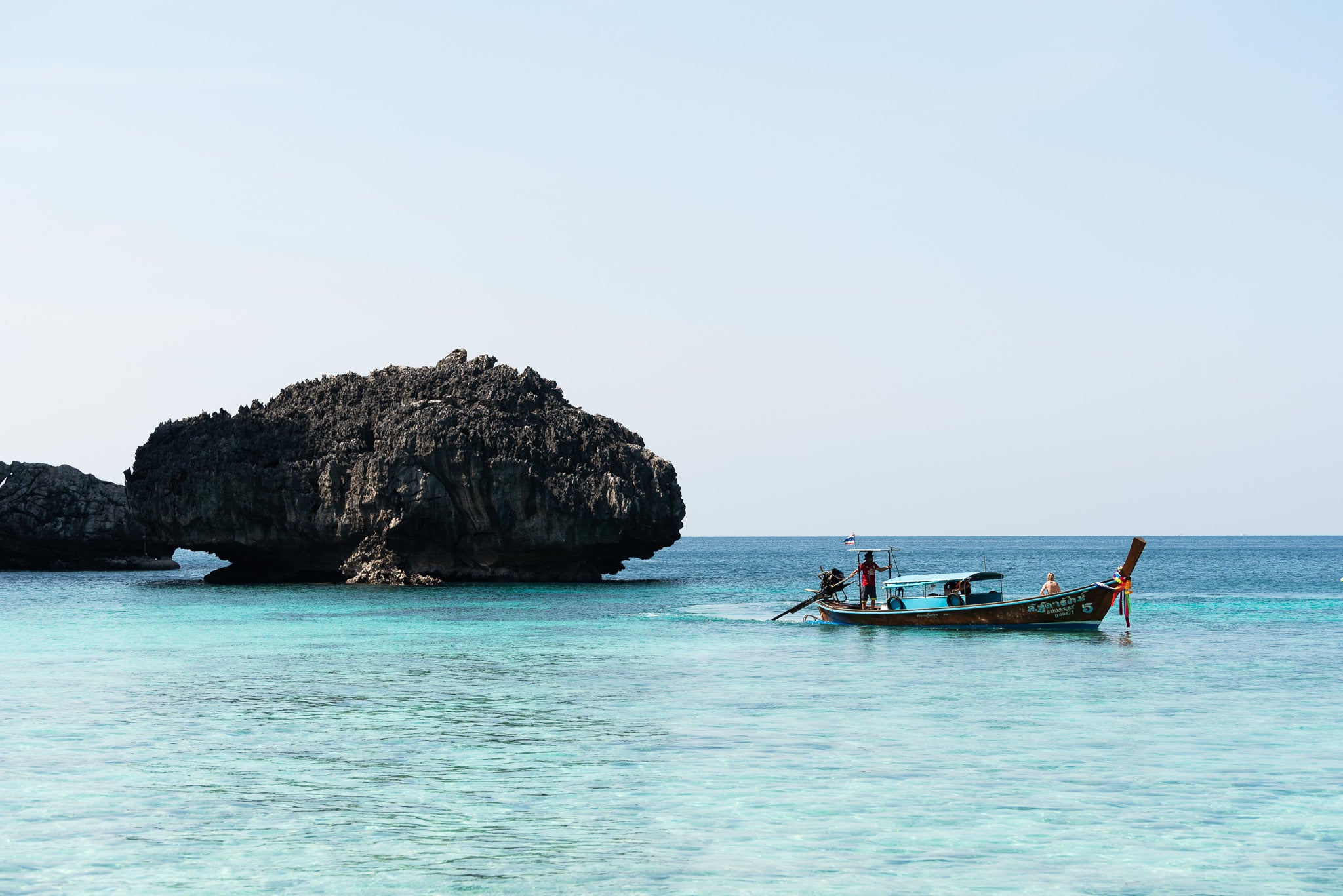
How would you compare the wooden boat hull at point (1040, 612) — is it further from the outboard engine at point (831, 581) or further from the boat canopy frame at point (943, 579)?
the outboard engine at point (831, 581)

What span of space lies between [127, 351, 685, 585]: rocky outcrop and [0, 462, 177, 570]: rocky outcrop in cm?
2383

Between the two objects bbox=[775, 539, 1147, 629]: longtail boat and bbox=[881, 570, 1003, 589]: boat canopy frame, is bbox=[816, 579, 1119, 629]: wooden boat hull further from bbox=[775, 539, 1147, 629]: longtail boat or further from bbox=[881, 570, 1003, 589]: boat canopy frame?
bbox=[881, 570, 1003, 589]: boat canopy frame

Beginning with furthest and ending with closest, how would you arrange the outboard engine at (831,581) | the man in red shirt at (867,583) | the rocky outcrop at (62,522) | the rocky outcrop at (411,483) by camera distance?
the rocky outcrop at (62,522) < the rocky outcrop at (411,483) < the outboard engine at (831,581) < the man in red shirt at (867,583)

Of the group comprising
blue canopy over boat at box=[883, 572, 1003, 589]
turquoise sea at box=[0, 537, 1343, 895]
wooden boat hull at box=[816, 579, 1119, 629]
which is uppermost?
blue canopy over boat at box=[883, 572, 1003, 589]

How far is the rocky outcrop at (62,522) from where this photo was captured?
101 metres

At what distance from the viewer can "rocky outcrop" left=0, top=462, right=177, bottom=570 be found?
331ft

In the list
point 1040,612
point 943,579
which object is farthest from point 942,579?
point 1040,612

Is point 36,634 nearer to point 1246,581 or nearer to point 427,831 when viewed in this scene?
point 427,831

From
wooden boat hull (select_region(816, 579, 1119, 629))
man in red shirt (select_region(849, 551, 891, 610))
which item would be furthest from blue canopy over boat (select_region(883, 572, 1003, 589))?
man in red shirt (select_region(849, 551, 891, 610))

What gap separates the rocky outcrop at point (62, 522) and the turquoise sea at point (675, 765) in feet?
234

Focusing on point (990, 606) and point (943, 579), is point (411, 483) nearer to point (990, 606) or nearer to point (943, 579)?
point (943, 579)

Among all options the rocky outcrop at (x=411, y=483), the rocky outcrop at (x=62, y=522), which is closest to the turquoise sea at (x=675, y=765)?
the rocky outcrop at (x=411, y=483)

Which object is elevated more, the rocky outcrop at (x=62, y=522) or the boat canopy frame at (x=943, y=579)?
the rocky outcrop at (x=62, y=522)

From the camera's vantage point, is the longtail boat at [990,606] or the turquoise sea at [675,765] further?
the longtail boat at [990,606]
